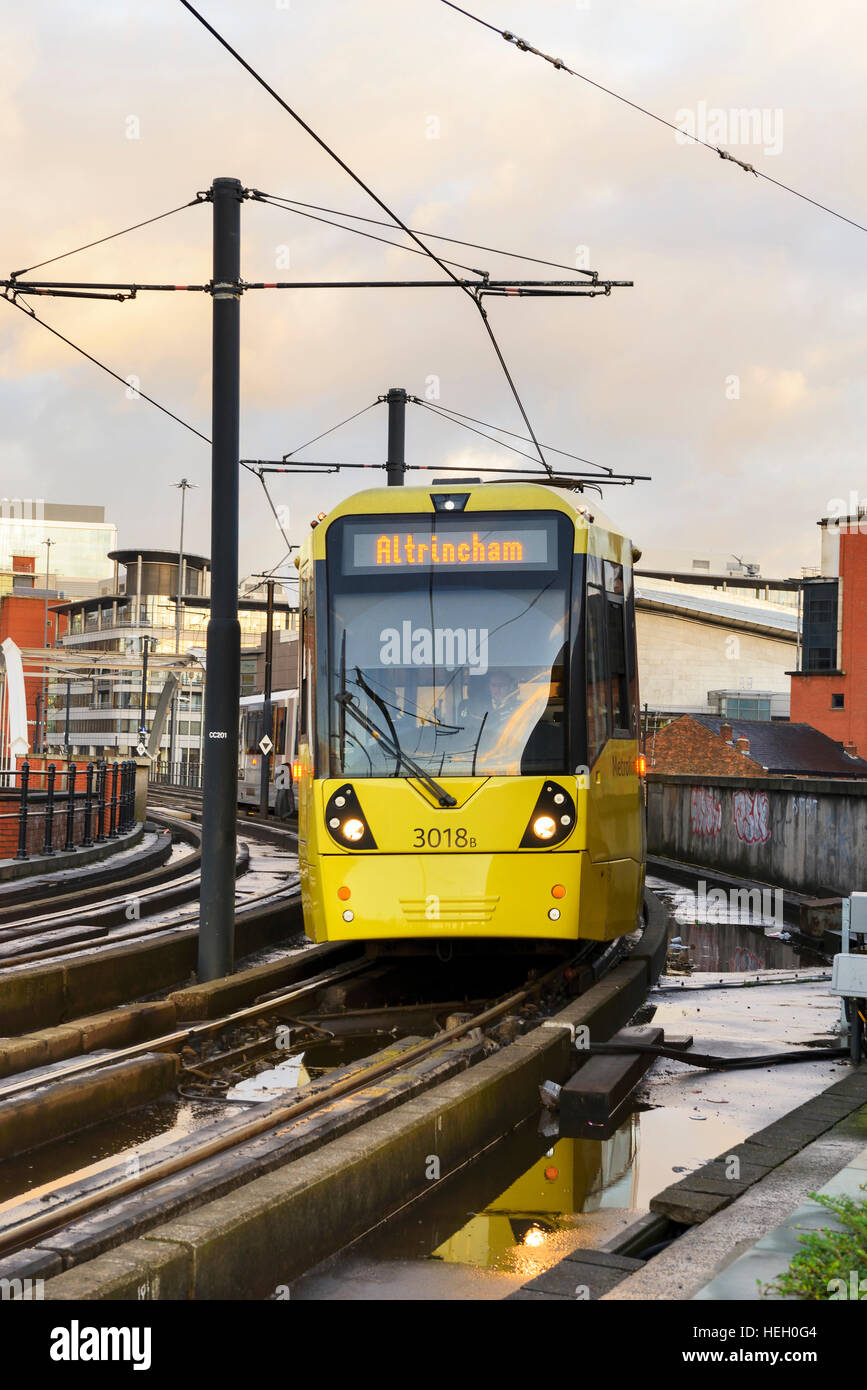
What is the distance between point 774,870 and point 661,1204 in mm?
16836

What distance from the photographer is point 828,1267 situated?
169 inches

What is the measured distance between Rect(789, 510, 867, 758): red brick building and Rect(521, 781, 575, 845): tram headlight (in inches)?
2213

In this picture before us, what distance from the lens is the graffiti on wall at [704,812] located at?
25312 millimetres

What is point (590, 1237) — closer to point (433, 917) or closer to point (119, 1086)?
point (119, 1086)

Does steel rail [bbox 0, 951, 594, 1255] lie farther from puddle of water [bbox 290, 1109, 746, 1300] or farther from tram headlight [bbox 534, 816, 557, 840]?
tram headlight [bbox 534, 816, 557, 840]

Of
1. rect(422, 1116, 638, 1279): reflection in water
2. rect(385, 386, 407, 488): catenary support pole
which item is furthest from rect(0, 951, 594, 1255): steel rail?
rect(385, 386, 407, 488): catenary support pole

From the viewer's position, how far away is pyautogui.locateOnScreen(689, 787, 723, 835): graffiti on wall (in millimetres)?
25312

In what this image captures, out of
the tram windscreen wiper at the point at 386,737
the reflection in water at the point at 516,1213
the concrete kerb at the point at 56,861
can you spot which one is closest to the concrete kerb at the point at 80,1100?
the reflection in water at the point at 516,1213

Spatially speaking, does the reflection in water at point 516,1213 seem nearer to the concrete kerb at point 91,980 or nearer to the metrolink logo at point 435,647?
the metrolink logo at point 435,647

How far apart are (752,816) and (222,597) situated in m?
13.7

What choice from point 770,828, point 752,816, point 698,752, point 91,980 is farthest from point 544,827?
point 698,752

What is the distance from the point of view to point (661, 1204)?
5770mm

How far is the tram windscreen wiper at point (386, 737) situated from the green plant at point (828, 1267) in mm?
5623
